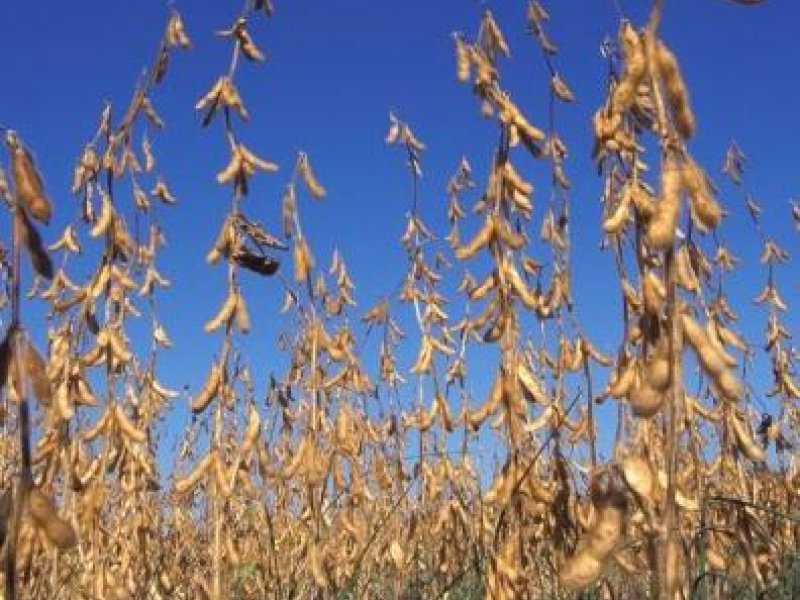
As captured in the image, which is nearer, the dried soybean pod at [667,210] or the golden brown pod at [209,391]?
the dried soybean pod at [667,210]

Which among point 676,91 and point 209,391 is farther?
point 209,391

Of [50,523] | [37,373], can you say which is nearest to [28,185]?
[37,373]

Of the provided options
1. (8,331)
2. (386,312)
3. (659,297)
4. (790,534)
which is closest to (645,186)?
(659,297)

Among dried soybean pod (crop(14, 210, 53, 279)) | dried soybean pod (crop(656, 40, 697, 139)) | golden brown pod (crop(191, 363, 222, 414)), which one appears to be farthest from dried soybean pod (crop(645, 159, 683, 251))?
golden brown pod (crop(191, 363, 222, 414))

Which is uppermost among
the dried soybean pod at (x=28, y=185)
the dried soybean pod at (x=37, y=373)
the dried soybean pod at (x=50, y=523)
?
the dried soybean pod at (x=28, y=185)

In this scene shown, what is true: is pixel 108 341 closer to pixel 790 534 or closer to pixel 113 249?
pixel 113 249

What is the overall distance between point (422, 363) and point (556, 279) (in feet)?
2.31

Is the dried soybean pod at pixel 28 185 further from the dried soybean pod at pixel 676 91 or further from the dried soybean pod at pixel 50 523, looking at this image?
the dried soybean pod at pixel 676 91

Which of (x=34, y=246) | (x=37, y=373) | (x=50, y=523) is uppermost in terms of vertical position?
(x=34, y=246)

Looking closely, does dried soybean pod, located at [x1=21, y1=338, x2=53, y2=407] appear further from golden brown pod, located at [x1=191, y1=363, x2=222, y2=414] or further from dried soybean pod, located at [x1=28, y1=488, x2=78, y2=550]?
golden brown pod, located at [x1=191, y1=363, x2=222, y2=414]

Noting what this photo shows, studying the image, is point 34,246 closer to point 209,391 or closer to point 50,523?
point 50,523

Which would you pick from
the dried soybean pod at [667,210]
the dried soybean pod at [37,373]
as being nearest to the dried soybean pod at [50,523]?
the dried soybean pod at [37,373]

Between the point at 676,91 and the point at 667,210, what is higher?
the point at 676,91

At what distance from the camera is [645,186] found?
5.33 ft
